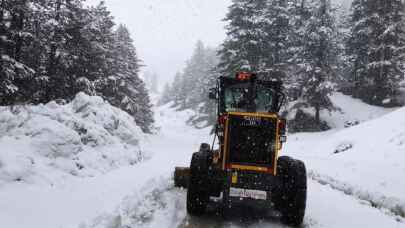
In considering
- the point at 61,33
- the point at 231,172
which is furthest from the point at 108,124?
the point at 231,172

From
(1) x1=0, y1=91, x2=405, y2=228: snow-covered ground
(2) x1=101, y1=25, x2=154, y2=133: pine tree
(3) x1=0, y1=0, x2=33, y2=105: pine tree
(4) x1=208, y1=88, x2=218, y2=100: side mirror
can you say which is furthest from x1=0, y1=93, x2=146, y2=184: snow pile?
(2) x1=101, y1=25, x2=154, y2=133: pine tree

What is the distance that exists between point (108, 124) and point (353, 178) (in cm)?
1048

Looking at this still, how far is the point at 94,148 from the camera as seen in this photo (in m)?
13.3

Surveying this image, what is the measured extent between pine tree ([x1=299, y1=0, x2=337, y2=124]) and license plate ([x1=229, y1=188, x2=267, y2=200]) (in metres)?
27.4

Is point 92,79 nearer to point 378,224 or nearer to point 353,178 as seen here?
point 353,178

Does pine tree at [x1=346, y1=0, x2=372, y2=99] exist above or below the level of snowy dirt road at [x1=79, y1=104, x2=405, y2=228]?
above

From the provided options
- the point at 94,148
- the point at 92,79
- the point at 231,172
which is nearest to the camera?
the point at 231,172

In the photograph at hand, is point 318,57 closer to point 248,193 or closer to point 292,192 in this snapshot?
point 292,192

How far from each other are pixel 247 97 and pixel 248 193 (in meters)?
2.40

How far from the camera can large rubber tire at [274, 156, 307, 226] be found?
25.1ft

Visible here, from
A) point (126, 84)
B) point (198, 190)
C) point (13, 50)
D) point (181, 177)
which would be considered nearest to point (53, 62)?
point (13, 50)

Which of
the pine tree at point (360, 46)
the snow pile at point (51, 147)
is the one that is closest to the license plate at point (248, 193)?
the snow pile at point (51, 147)

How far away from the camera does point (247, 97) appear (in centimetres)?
882

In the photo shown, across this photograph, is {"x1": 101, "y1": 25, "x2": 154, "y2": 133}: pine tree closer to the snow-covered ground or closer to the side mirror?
the snow-covered ground
